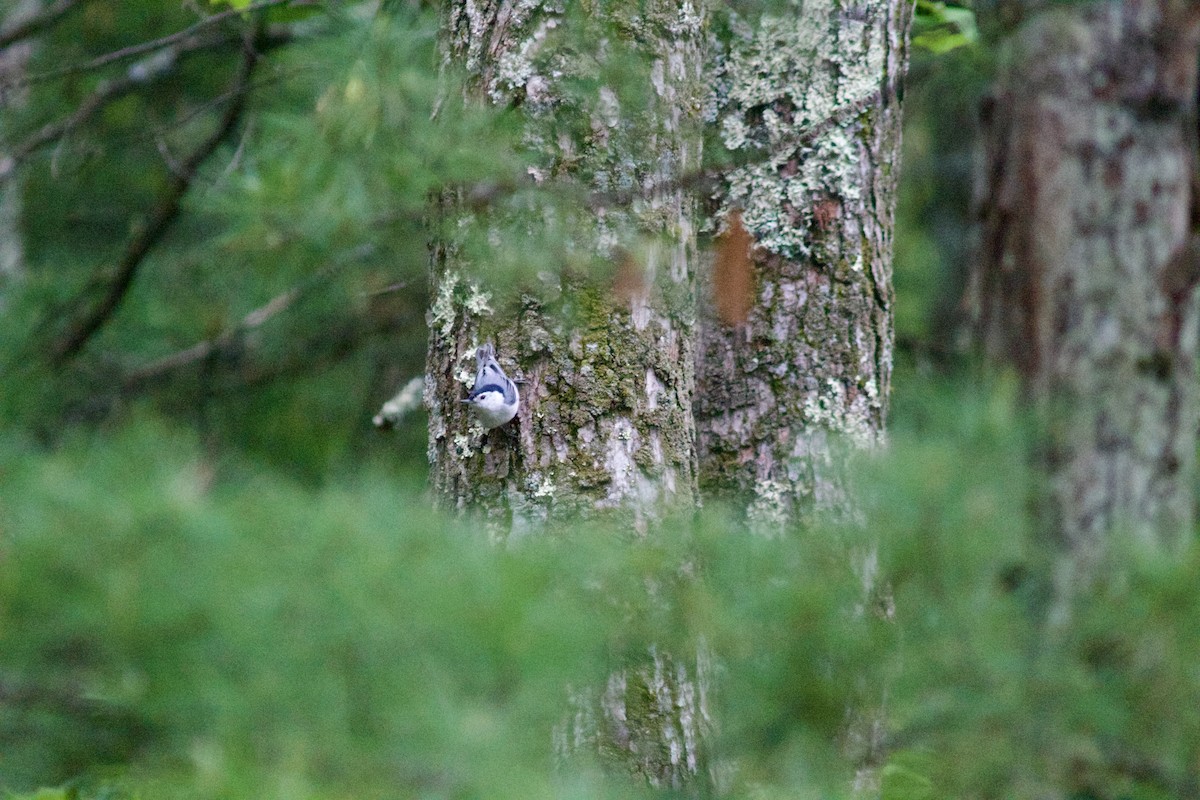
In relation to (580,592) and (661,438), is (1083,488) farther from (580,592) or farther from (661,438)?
(580,592)

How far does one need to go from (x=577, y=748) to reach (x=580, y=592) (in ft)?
2.72

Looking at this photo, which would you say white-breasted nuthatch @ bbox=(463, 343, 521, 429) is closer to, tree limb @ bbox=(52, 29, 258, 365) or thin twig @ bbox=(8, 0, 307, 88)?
thin twig @ bbox=(8, 0, 307, 88)

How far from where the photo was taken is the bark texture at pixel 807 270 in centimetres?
285

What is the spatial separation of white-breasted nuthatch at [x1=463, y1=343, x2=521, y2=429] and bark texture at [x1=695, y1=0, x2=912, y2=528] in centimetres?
89

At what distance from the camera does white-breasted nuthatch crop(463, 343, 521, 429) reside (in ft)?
6.98

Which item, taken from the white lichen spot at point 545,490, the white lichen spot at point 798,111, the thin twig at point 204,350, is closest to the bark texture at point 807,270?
the white lichen spot at point 798,111

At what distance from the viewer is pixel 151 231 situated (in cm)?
454

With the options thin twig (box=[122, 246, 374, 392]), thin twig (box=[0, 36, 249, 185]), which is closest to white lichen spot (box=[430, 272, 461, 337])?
thin twig (box=[122, 246, 374, 392])

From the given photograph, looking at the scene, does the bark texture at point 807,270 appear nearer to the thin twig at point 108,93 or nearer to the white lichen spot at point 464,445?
the white lichen spot at point 464,445

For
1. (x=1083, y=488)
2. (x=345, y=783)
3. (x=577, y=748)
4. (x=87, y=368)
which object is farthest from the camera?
(x=87, y=368)

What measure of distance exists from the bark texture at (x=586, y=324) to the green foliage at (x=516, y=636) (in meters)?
0.62

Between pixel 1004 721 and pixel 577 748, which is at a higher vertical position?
pixel 1004 721

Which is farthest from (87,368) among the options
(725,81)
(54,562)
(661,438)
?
(54,562)

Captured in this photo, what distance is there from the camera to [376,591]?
110 centimetres
